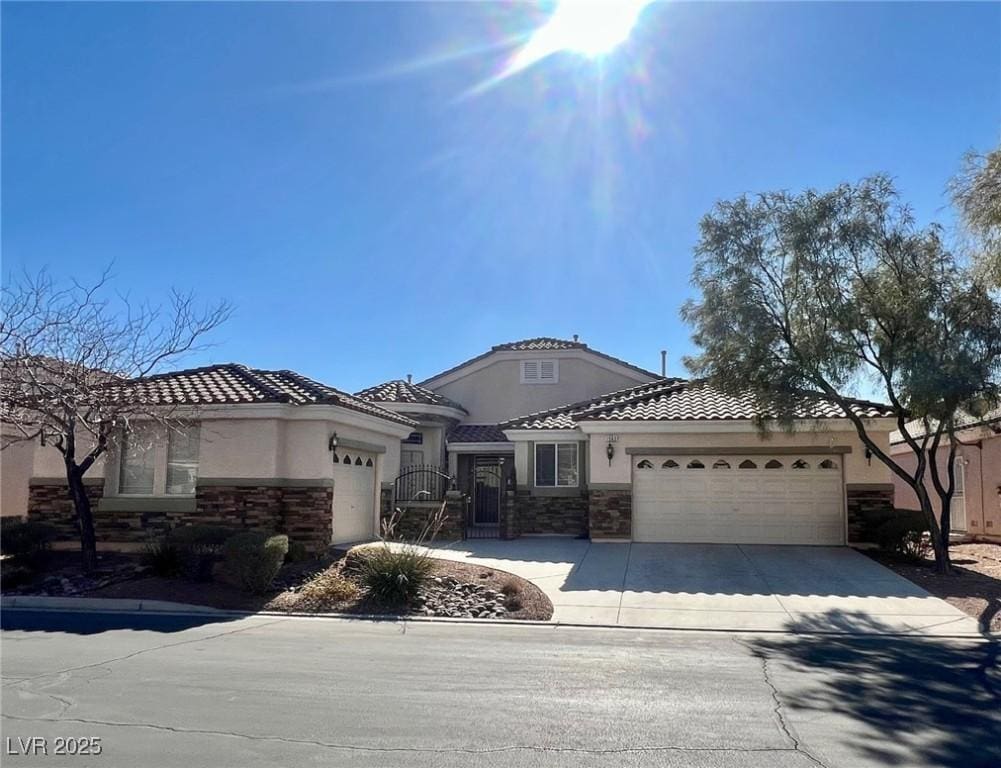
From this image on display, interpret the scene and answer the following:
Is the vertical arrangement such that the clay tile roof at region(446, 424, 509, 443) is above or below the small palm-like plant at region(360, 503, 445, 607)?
above

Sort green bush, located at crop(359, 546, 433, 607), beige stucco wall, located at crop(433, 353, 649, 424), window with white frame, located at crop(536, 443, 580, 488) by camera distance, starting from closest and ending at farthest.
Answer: green bush, located at crop(359, 546, 433, 607) < window with white frame, located at crop(536, 443, 580, 488) < beige stucco wall, located at crop(433, 353, 649, 424)

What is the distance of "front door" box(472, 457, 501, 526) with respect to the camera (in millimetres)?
26531

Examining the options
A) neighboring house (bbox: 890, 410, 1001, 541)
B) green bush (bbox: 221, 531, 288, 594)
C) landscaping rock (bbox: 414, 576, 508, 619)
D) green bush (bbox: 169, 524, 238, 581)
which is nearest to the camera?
landscaping rock (bbox: 414, 576, 508, 619)

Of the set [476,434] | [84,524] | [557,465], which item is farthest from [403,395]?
[84,524]

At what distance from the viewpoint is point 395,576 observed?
509 inches

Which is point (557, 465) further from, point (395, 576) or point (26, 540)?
point (26, 540)

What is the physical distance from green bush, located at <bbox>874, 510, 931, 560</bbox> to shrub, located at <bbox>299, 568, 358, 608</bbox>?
38.5ft

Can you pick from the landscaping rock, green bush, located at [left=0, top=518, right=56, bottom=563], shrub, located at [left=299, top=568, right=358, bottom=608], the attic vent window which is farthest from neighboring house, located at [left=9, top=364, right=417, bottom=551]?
the attic vent window

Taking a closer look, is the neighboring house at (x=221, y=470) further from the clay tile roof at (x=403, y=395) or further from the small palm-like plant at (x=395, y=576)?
the clay tile roof at (x=403, y=395)

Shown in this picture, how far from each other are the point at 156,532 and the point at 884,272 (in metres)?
15.9

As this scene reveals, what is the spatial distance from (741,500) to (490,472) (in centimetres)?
922

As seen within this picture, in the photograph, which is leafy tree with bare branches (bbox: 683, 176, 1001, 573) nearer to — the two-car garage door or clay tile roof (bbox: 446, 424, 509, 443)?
the two-car garage door

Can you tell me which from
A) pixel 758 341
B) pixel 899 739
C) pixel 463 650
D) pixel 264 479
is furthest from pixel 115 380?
pixel 899 739

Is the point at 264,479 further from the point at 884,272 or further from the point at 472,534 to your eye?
the point at 884,272
